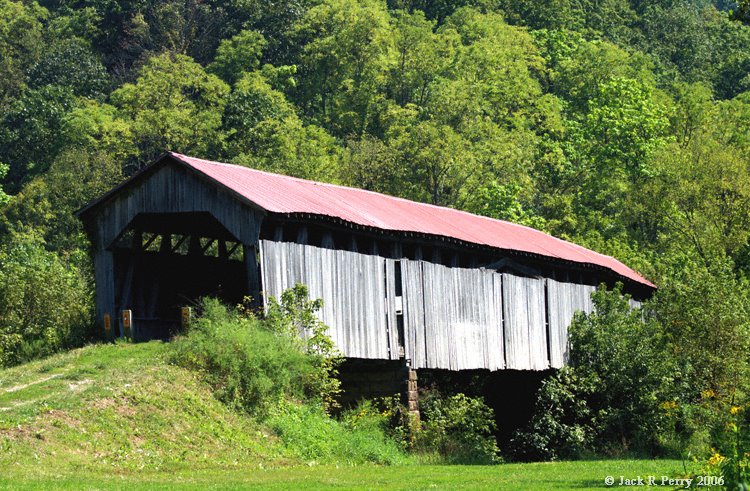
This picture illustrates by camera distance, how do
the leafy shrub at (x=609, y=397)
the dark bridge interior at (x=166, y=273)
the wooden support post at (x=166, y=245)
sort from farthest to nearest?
the leafy shrub at (x=609, y=397)
the wooden support post at (x=166, y=245)
the dark bridge interior at (x=166, y=273)

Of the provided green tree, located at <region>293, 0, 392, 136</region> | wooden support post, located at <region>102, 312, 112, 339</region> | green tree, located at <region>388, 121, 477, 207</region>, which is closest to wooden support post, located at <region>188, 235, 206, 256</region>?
wooden support post, located at <region>102, 312, 112, 339</region>

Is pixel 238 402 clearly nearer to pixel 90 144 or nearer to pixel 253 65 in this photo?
pixel 90 144

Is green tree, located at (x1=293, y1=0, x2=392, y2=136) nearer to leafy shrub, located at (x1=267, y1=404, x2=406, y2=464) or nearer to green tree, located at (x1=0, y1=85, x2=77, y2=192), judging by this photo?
green tree, located at (x1=0, y1=85, x2=77, y2=192)

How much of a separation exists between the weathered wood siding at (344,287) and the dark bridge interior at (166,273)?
138 inches

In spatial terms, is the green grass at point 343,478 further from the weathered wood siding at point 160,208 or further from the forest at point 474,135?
the weathered wood siding at point 160,208

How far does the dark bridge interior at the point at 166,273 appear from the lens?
3519 cm

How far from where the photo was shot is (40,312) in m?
39.3

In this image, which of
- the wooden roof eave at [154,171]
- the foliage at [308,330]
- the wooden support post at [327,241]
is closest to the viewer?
the foliage at [308,330]

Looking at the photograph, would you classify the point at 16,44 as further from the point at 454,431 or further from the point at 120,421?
the point at 120,421

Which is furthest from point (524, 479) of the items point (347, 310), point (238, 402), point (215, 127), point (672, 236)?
point (215, 127)

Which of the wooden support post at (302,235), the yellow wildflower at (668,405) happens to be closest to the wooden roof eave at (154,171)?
the wooden support post at (302,235)

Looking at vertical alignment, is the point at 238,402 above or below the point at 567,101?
below

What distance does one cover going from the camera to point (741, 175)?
58406 mm

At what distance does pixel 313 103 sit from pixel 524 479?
6994cm
